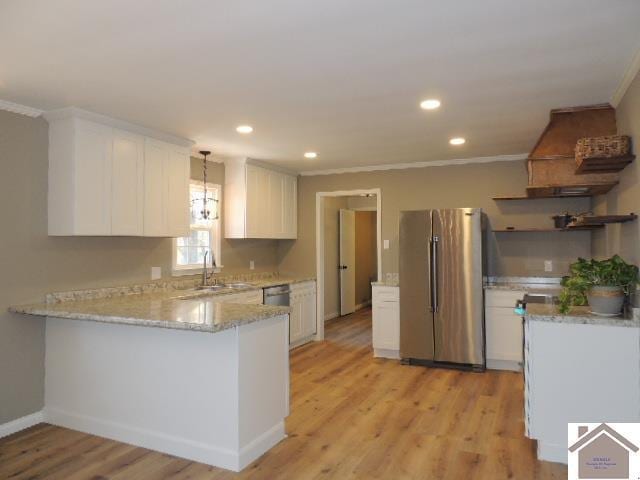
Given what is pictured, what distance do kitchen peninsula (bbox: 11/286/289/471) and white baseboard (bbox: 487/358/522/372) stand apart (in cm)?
263

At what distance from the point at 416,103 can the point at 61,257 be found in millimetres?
2931

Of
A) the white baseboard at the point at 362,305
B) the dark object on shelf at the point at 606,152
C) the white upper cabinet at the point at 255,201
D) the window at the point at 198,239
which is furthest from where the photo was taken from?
the white baseboard at the point at 362,305

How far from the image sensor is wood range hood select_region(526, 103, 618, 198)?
3365mm

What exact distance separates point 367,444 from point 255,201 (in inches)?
128

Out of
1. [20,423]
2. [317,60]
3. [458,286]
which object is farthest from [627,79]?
[20,423]

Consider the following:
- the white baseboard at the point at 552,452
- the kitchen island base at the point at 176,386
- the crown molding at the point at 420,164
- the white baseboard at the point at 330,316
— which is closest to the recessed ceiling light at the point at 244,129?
the kitchen island base at the point at 176,386

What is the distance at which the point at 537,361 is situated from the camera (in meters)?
2.77

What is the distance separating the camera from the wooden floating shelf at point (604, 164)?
284cm

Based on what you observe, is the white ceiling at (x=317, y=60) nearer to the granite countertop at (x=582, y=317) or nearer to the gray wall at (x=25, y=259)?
the gray wall at (x=25, y=259)

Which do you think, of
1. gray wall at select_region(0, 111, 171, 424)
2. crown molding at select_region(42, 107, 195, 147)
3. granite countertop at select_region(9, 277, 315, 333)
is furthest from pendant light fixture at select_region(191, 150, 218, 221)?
gray wall at select_region(0, 111, 171, 424)

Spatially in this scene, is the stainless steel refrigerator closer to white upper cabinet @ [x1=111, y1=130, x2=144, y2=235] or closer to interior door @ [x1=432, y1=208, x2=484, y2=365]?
interior door @ [x1=432, y1=208, x2=484, y2=365]

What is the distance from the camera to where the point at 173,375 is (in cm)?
290

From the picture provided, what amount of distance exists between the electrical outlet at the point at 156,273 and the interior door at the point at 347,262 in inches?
166

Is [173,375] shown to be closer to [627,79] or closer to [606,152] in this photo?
[606,152]
